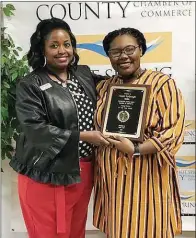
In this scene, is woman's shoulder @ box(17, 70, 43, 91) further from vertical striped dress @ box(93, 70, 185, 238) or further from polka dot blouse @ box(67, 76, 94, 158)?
vertical striped dress @ box(93, 70, 185, 238)

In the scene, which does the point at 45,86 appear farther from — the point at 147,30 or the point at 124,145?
the point at 147,30

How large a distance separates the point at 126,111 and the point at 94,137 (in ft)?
0.52

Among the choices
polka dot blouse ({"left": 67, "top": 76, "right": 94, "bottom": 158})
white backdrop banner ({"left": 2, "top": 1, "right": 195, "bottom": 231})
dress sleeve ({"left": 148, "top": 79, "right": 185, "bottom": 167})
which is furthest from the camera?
white backdrop banner ({"left": 2, "top": 1, "right": 195, "bottom": 231})

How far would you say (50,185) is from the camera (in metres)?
1.41

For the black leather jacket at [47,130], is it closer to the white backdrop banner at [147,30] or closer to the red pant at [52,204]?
the red pant at [52,204]

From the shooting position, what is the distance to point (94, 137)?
1346 millimetres

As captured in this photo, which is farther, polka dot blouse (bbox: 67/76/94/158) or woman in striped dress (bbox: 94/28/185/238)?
polka dot blouse (bbox: 67/76/94/158)

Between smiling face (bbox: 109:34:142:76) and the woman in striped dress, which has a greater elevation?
Result: smiling face (bbox: 109:34:142:76)

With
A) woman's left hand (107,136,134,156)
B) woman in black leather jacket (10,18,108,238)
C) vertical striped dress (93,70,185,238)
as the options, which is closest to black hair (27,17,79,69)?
woman in black leather jacket (10,18,108,238)

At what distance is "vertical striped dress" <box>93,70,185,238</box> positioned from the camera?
1.31 m

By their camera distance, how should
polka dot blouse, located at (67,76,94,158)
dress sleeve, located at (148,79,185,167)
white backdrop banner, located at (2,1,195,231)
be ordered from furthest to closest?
white backdrop banner, located at (2,1,195,231)
polka dot blouse, located at (67,76,94,158)
dress sleeve, located at (148,79,185,167)

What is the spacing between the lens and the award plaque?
132cm

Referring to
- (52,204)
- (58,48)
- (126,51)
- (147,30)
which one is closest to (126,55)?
(126,51)

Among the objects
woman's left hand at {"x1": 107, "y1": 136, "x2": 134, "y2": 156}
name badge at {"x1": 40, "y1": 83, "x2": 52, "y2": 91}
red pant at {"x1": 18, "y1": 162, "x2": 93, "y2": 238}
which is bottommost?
red pant at {"x1": 18, "y1": 162, "x2": 93, "y2": 238}
